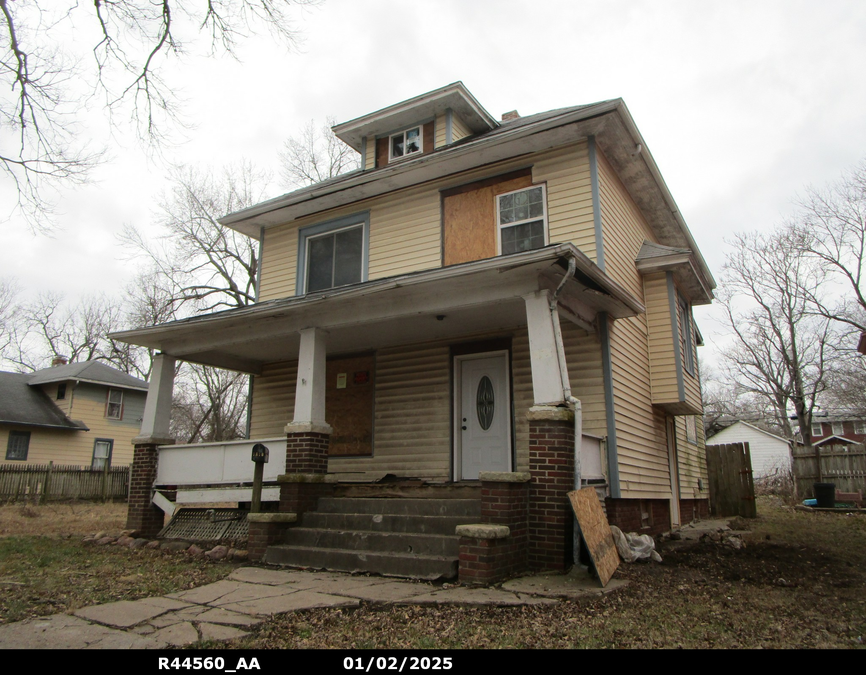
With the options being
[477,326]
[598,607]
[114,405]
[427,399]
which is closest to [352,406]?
[427,399]

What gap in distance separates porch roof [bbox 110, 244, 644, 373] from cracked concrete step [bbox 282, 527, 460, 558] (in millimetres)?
2655

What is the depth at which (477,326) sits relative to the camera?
898 cm

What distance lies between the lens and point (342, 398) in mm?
10492

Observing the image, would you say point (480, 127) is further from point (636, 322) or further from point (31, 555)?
point (31, 555)

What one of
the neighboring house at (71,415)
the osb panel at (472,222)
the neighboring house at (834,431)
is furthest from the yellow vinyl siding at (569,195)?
the neighboring house at (834,431)

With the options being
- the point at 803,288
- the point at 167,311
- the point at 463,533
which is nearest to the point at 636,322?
the point at 463,533

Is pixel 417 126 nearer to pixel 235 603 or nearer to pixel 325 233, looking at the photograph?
pixel 325 233

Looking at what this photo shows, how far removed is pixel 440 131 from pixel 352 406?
219 inches

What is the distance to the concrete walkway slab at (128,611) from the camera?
448 cm

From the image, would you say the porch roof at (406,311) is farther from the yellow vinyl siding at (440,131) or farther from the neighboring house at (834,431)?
the neighboring house at (834,431)

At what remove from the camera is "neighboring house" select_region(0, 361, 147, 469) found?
24.0m

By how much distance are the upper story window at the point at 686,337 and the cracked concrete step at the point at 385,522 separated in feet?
20.7
